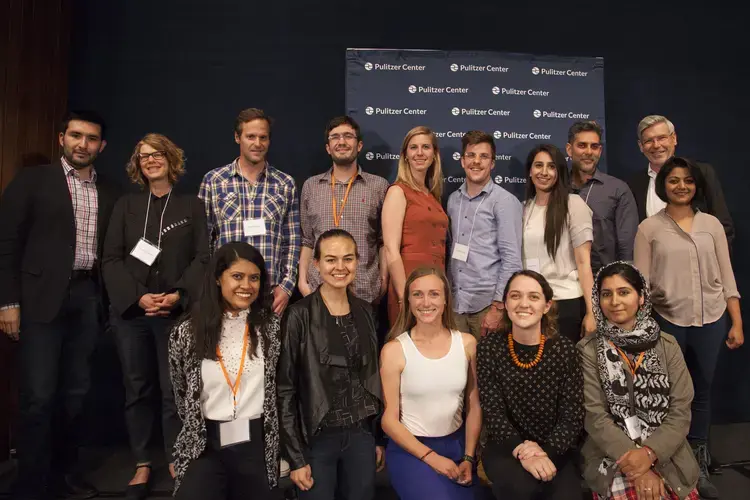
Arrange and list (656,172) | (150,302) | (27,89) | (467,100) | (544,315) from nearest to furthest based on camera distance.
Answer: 1. (544,315)
2. (150,302)
3. (27,89)
4. (656,172)
5. (467,100)

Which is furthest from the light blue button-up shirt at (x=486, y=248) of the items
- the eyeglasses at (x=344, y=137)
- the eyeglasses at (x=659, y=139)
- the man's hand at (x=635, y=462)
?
the eyeglasses at (x=659, y=139)

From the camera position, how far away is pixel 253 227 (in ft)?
9.50

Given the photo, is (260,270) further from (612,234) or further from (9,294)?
(612,234)

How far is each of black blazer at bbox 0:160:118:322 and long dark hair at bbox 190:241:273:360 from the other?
931 millimetres

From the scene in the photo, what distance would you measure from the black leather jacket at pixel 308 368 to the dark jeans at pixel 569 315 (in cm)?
111

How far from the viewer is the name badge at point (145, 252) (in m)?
2.66

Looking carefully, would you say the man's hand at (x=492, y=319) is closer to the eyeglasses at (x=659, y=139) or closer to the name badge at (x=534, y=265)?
the name badge at (x=534, y=265)

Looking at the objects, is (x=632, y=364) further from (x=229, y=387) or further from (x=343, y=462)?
(x=229, y=387)

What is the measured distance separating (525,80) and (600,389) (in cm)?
224

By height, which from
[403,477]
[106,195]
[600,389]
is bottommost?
[403,477]

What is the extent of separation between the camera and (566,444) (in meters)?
2.12

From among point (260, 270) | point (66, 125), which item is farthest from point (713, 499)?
point (66, 125)

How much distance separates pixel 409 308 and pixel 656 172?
1971 millimetres

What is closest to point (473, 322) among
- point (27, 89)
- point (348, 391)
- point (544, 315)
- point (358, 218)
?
point (544, 315)
